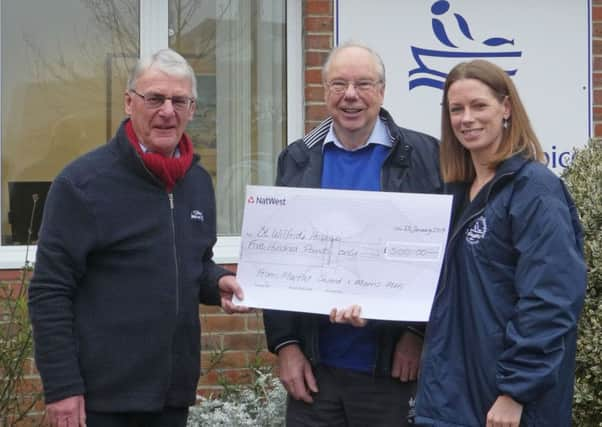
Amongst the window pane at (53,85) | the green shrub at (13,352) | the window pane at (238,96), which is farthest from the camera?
the window pane at (238,96)

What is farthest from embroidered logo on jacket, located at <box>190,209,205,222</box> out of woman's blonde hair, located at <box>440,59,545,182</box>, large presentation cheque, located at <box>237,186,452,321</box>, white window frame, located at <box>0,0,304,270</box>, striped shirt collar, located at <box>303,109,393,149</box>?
white window frame, located at <box>0,0,304,270</box>

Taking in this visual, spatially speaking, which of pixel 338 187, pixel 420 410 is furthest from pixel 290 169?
pixel 420 410

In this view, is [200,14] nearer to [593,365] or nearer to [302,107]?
[302,107]

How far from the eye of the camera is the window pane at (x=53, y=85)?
5285mm

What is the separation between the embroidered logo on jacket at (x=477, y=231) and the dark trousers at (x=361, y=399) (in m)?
0.69

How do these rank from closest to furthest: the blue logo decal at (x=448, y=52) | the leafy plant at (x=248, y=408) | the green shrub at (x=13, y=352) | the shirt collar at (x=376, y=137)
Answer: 1. the shirt collar at (x=376, y=137)
2. the green shrub at (x=13, y=352)
3. the leafy plant at (x=248, y=408)
4. the blue logo decal at (x=448, y=52)

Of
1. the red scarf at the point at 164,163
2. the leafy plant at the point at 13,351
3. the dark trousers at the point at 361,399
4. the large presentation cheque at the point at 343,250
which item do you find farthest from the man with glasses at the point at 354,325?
the leafy plant at the point at 13,351

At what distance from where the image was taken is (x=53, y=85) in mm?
5363

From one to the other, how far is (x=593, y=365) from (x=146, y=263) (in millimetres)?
1938

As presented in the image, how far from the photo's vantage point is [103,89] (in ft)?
17.8

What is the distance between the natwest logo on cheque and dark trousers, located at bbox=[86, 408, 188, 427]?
774 millimetres

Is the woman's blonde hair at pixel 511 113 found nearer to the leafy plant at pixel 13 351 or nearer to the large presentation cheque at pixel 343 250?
the large presentation cheque at pixel 343 250

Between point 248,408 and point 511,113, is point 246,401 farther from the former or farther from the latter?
point 511,113

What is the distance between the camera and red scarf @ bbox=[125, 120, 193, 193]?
10.4ft
